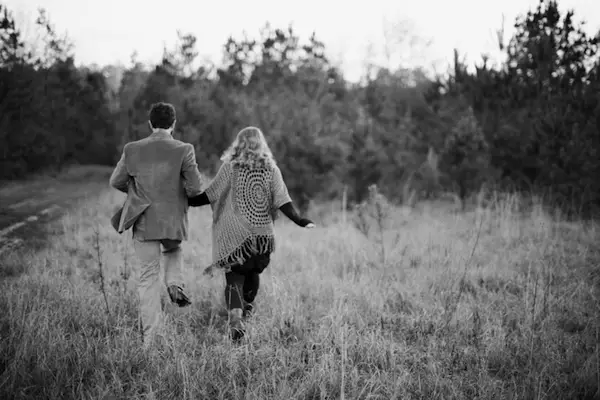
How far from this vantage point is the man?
324 cm

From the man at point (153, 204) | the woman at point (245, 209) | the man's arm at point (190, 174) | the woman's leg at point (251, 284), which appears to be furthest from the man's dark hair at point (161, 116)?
the woman's leg at point (251, 284)

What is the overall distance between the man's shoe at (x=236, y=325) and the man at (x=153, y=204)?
0.38 m

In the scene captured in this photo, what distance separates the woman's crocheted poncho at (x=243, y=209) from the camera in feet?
11.3

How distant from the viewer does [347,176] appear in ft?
43.5

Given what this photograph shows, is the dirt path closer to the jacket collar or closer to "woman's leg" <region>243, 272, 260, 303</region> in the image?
the jacket collar

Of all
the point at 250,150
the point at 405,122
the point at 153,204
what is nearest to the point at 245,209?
the point at 250,150

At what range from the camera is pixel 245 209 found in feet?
11.4

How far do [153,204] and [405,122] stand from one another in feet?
50.6

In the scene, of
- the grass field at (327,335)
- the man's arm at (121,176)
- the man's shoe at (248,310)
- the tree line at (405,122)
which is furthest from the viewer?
the tree line at (405,122)

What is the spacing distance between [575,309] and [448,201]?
33.7 feet

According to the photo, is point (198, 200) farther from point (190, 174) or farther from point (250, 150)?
point (250, 150)

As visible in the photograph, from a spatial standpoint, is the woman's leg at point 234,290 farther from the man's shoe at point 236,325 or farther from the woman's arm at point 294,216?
the woman's arm at point 294,216

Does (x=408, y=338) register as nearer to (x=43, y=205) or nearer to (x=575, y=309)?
(x=575, y=309)

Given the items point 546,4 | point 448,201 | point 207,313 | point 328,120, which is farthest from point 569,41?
point 207,313
